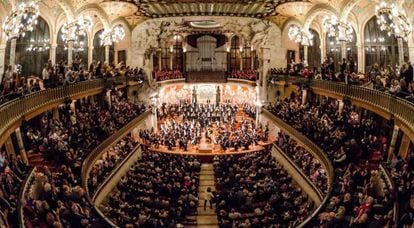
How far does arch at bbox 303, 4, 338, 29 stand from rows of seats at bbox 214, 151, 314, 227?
9065mm

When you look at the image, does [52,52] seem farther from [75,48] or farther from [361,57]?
[361,57]

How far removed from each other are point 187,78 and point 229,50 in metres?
5.05

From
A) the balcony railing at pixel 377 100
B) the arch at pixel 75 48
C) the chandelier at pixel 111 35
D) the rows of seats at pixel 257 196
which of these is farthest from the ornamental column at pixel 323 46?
the arch at pixel 75 48

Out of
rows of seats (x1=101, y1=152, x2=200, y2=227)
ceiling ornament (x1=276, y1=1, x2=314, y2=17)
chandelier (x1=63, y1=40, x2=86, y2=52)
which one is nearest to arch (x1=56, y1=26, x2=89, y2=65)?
chandelier (x1=63, y1=40, x2=86, y2=52)

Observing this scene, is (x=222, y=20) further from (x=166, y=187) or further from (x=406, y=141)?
(x=406, y=141)

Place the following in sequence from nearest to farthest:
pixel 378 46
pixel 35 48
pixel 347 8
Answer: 1. pixel 347 8
2. pixel 378 46
3. pixel 35 48

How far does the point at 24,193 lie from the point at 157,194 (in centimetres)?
861

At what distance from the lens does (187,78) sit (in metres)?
37.2

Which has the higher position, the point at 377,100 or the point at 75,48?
the point at 75,48

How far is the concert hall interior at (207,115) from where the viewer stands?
11.2 meters

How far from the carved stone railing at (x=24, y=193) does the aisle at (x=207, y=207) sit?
698 cm

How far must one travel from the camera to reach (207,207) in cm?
1742

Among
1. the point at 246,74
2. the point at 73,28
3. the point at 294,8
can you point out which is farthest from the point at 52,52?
the point at 246,74

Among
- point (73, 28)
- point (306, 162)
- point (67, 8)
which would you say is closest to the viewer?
point (306, 162)
